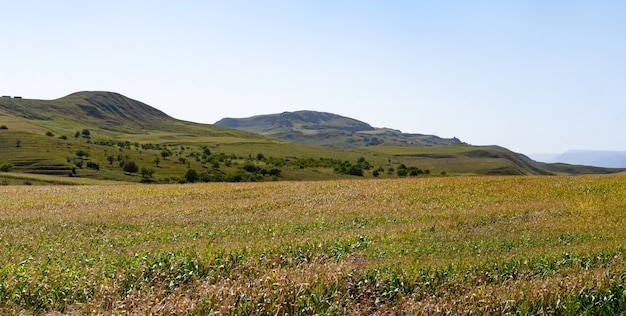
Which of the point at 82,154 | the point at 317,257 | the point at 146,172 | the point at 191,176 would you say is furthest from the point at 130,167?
the point at 317,257

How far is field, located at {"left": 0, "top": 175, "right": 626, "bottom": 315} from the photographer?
11016 millimetres

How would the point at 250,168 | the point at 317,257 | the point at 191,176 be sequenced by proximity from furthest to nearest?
the point at 250,168
the point at 191,176
the point at 317,257

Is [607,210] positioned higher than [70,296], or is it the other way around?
[607,210]

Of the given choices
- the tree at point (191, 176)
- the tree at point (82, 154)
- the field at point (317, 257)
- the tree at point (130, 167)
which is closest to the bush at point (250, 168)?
the tree at point (191, 176)

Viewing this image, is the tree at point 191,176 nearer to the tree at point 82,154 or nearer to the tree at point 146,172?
the tree at point 146,172

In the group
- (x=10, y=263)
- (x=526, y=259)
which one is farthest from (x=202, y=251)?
(x=526, y=259)

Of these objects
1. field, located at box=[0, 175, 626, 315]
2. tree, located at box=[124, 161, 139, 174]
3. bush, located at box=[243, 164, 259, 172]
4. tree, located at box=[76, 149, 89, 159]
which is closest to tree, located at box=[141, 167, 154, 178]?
tree, located at box=[124, 161, 139, 174]

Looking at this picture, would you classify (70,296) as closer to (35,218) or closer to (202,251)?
(202,251)

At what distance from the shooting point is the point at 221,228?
2097 centimetres

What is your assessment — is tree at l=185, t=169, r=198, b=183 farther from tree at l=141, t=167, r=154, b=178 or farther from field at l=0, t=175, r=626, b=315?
field at l=0, t=175, r=626, b=315

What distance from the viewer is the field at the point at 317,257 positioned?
36.1ft

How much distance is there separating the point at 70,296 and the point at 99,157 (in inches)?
6394

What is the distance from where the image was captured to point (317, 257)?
14.9 meters

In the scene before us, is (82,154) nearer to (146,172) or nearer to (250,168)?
(146,172)
